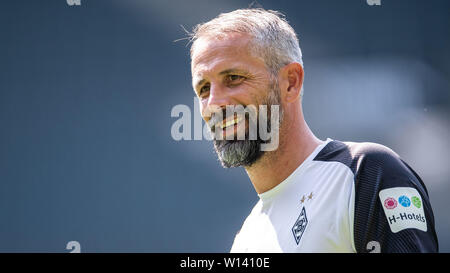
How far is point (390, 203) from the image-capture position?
1.08 meters

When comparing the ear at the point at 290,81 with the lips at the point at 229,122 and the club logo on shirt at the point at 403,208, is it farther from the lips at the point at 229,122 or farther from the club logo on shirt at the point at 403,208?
the club logo on shirt at the point at 403,208

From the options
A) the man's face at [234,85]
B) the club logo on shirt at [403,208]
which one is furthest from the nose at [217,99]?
the club logo on shirt at [403,208]

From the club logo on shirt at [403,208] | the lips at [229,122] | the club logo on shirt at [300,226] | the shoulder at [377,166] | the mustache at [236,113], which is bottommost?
the club logo on shirt at [300,226]

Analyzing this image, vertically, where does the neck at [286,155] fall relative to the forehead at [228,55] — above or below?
below

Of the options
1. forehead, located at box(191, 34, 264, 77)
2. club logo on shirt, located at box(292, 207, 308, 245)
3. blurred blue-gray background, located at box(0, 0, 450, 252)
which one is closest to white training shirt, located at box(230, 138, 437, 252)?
club logo on shirt, located at box(292, 207, 308, 245)

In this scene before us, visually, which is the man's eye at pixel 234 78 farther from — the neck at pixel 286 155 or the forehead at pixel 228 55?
the neck at pixel 286 155

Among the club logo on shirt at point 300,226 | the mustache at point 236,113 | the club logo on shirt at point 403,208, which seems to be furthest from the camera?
the mustache at point 236,113

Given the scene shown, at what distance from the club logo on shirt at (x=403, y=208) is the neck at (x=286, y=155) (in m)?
0.36

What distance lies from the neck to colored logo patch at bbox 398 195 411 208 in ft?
1.22

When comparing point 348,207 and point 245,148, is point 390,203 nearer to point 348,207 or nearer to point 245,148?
point 348,207

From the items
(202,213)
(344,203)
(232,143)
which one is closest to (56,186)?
(202,213)

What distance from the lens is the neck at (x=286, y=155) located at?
1.42m

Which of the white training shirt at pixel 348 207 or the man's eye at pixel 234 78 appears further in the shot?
the man's eye at pixel 234 78

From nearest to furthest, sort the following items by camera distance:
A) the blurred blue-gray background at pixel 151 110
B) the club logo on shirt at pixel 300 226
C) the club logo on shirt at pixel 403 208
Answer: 1. the club logo on shirt at pixel 403 208
2. the club logo on shirt at pixel 300 226
3. the blurred blue-gray background at pixel 151 110
